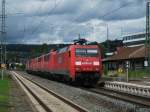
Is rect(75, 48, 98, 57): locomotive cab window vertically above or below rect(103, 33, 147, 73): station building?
below

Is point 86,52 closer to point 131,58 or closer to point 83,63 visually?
point 83,63

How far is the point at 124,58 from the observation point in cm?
9781

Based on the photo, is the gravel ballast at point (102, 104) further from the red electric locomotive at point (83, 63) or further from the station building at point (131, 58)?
the station building at point (131, 58)

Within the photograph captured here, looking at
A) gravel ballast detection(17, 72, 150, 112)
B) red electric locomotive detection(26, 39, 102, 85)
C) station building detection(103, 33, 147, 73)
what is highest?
station building detection(103, 33, 147, 73)

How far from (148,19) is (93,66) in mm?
32189

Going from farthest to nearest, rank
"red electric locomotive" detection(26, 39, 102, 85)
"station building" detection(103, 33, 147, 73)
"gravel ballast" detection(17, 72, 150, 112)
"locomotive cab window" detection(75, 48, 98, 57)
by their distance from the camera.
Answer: "station building" detection(103, 33, 147, 73)
"locomotive cab window" detection(75, 48, 98, 57)
"red electric locomotive" detection(26, 39, 102, 85)
"gravel ballast" detection(17, 72, 150, 112)

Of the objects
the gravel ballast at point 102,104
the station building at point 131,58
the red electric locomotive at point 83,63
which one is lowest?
the gravel ballast at point 102,104

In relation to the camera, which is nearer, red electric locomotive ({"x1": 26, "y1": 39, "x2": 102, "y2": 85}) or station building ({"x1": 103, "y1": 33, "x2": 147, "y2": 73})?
red electric locomotive ({"x1": 26, "y1": 39, "x2": 102, "y2": 85})

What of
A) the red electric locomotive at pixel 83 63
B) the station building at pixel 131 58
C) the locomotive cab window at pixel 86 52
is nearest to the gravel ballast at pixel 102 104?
the red electric locomotive at pixel 83 63

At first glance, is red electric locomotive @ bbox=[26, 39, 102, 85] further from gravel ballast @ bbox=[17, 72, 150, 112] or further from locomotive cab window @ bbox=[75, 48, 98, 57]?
gravel ballast @ bbox=[17, 72, 150, 112]

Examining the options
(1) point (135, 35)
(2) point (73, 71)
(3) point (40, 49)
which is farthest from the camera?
(3) point (40, 49)

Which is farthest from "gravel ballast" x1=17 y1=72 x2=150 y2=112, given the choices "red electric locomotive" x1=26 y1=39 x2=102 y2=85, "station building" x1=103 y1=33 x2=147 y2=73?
"station building" x1=103 y1=33 x2=147 y2=73

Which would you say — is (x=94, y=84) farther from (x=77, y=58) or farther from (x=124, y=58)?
(x=124, y=58)

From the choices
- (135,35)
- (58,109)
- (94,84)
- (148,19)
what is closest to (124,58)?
(148,19)
